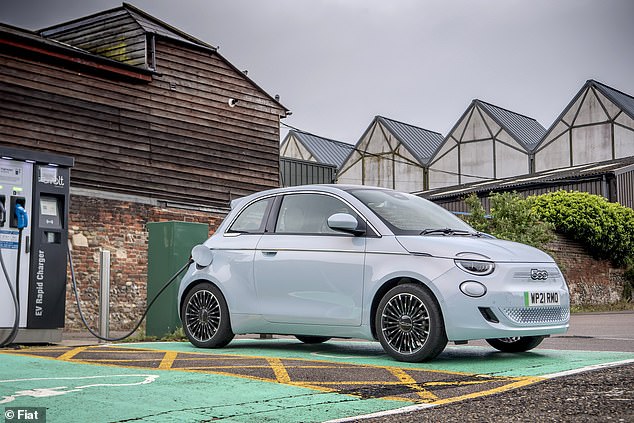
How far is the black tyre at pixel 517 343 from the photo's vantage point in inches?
320

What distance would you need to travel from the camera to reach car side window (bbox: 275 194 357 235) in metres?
8.38

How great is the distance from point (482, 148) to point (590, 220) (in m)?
18.9

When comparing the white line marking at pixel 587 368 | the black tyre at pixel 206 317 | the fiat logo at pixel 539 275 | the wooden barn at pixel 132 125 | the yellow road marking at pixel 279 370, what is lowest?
the yellow road marking at pixel 279 370

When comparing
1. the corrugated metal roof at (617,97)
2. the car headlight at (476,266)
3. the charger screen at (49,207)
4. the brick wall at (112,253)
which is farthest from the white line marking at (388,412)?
the corrugated metal roof at (617,97)

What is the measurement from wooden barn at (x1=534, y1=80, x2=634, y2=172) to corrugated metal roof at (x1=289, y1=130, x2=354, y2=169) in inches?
524

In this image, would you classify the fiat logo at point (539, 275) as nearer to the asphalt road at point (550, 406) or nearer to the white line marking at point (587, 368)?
the white line marking at point (587, 368)

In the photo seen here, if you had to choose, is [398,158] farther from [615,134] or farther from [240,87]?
[240,87]

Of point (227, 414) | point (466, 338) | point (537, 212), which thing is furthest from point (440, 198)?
point (227, 414)

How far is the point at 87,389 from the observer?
18.6ft

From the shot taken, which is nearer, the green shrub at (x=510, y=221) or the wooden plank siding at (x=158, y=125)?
the wooden plank siding at (x=158, y=125)

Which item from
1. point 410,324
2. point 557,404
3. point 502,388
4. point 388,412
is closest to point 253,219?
point 410,324

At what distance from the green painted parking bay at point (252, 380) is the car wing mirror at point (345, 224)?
3.93 feet

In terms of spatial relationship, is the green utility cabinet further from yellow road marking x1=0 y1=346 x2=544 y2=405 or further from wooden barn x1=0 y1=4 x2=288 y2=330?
wooden barn x1=0 y1=4 x2=288 y2=330

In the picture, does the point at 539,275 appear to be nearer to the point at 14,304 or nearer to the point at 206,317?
the point at 206,317
